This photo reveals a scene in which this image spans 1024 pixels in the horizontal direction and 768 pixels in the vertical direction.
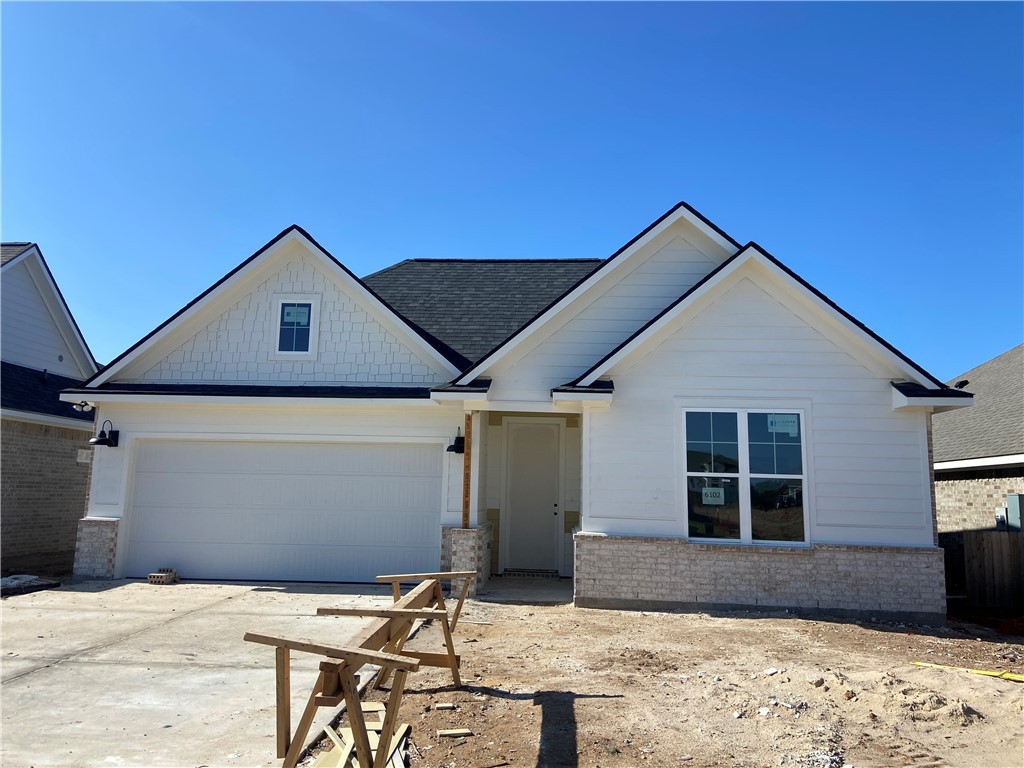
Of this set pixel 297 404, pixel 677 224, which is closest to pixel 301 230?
pixel 297 404

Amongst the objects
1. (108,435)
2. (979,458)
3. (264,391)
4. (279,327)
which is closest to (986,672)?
(979,458)

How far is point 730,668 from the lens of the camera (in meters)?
6.70

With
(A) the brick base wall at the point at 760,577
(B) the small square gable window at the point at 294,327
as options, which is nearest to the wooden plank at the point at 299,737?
(A) the brick base wall at the point at 760,577

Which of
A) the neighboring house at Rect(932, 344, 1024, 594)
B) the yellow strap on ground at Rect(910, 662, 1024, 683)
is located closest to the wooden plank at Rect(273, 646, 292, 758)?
the yellow strap on ground at Rect(910, 662, 1024, 683)

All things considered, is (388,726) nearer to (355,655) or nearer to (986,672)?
(355,655)

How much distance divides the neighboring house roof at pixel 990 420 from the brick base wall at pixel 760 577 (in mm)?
4654

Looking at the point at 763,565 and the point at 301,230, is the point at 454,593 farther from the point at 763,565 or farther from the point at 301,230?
the point at 301,230

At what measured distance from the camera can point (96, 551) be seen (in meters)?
12.0

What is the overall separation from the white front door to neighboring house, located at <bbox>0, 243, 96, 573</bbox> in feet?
25.5

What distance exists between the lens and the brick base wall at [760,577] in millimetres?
Result: 9578

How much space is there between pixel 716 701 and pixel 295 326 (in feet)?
32.4

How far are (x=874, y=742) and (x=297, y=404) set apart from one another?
965 centimetres

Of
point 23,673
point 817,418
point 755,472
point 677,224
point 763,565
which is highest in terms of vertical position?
point 677,224

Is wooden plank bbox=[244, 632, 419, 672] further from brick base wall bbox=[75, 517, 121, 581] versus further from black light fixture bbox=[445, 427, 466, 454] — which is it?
brick base wall bbox=[75, 517, 121, 581]
